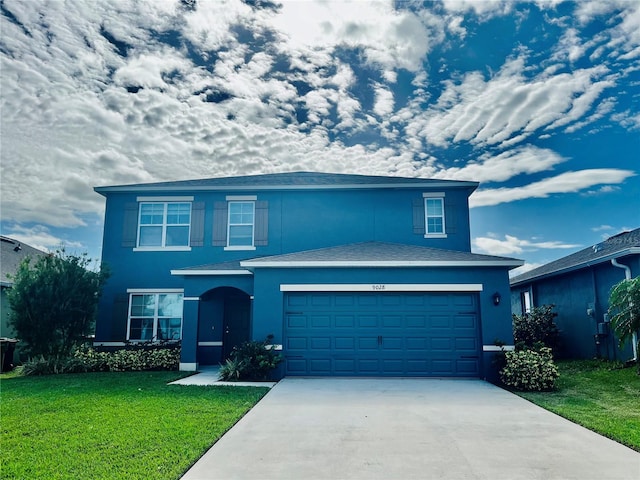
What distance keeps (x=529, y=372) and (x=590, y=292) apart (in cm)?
619

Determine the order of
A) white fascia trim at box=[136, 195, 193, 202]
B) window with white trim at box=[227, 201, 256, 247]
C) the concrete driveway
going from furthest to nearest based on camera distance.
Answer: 1. white fascia trim at box=[136, 195, 193, 202]
2. window with white trim at box=[227, 201, 256, 247]
3. the concrete driveway

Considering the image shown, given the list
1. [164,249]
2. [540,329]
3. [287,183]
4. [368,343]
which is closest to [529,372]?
[368,343]

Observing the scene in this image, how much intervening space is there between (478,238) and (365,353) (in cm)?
930

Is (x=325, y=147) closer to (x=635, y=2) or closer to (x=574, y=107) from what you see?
(x=574, y=107)

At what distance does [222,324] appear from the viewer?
15336 mm

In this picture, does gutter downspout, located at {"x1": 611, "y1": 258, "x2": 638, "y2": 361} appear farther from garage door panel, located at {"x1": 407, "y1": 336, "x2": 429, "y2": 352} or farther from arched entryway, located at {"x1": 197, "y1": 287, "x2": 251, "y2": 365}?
arched entryway, located at {"x1": 197, "y1": 287, "x2": 251, "y2": 365}

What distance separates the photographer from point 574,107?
48.5 feet

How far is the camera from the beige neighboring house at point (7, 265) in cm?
1712

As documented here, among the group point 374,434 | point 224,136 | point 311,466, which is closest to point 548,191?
point 224,136

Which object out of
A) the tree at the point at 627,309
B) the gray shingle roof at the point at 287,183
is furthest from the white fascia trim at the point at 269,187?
the tree at the point at 627,309

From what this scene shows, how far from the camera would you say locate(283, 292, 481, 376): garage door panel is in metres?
12.0

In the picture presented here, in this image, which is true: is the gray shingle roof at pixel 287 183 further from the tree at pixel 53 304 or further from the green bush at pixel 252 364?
the green bush at pixel 252 364

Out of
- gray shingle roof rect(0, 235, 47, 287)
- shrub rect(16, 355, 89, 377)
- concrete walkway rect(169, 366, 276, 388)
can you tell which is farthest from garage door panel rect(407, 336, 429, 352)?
gray shingle roof rect(0, 235, 47, 287)

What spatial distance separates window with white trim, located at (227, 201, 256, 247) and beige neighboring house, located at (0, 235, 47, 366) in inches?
266
